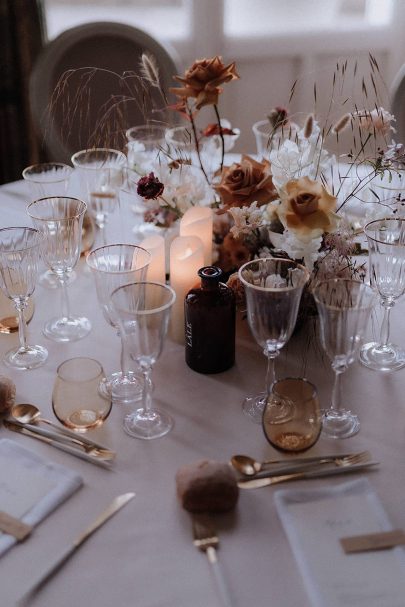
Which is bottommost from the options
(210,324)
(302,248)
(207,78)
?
(210,324)

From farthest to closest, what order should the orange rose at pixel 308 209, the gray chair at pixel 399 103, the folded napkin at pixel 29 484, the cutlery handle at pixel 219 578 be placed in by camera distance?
the gray chair at pixel 399 103 < the orange rose at pixel 308 209 < the folded napkin at pixel 29 484 < the cutlery handle at pixel 219 578

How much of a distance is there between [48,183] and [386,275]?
0.70m

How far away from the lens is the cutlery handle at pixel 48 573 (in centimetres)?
79

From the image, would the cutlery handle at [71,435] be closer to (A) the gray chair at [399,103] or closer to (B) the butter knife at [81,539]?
(B) the butter knife at [81,539]

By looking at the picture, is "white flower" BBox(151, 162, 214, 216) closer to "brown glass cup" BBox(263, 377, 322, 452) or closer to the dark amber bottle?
the dark amber bottle

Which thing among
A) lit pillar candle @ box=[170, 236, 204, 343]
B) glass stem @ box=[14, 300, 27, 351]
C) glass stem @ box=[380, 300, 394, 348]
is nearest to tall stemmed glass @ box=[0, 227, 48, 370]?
glass stem @ box=[14, 300, 27, 351]

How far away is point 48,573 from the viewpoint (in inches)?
32.0

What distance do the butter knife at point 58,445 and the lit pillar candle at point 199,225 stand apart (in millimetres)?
458

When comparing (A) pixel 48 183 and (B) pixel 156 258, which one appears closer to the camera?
(B) pixel 156 258

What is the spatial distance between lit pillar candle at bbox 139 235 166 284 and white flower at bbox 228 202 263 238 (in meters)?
0.14

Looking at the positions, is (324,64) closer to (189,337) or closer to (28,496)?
(189,337)

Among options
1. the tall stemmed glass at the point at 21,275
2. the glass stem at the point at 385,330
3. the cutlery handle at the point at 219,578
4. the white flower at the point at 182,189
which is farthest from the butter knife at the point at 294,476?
the white flower at the point at 182,189

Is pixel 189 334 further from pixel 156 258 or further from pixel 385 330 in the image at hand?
pixel 385 330

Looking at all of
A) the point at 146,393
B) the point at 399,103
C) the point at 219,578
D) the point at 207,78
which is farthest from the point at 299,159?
the point at 399,103
